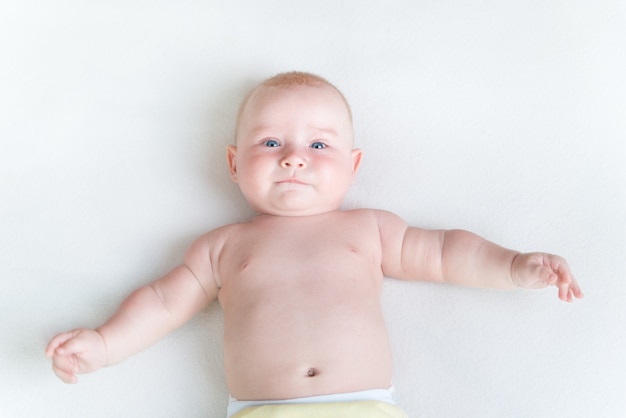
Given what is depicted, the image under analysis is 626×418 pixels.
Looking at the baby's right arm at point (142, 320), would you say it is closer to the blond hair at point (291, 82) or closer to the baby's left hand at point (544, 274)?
the blond hair at point (291, 82)

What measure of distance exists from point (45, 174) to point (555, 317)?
119 cm

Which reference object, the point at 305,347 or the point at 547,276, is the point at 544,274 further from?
the point at 305,347

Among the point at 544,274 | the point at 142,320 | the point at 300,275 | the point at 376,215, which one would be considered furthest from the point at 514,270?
the point at 142,320

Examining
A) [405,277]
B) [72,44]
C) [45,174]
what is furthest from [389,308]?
[72,44]

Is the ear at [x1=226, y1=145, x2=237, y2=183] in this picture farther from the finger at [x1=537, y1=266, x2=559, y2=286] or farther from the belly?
the finger at [x1=537, y1=266, x2=559, y2=286]

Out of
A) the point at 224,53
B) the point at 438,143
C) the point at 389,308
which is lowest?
the point at 389,308

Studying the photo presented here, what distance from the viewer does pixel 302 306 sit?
53.8 inches

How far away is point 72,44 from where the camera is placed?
182cm

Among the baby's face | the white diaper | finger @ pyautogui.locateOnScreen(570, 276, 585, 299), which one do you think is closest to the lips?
the baby's face

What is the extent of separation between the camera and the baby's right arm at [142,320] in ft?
4.50

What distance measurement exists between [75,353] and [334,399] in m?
0.50

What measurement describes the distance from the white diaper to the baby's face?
→ 15.2 inches

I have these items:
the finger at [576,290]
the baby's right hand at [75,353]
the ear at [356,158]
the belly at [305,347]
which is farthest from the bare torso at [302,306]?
the finger at [576,290]

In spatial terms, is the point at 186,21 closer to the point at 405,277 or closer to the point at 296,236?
Result: the point at 296,236
